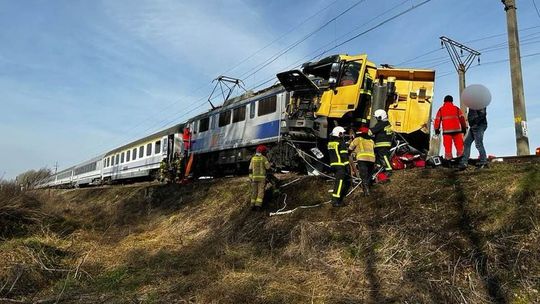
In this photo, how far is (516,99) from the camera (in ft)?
40.3

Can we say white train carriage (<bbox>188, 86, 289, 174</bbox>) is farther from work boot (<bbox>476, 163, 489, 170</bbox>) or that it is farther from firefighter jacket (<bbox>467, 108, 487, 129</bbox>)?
work boot (<bbox>476, 163, 489, 170</bbox>)

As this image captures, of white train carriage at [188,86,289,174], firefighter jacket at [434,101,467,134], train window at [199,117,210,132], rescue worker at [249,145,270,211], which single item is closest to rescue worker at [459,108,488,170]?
firefighter jacket at [434,101,467,134]

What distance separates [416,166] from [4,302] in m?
7.50

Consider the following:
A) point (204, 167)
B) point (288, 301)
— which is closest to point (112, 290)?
point (288, 301)

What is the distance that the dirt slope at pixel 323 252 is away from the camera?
4828 mm

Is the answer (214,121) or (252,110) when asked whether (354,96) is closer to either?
(252,110)

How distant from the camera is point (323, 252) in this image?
6305 millimetres

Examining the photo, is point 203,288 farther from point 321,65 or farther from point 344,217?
point 321,65

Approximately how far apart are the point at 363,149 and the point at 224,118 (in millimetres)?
9764

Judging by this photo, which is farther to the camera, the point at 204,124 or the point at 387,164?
the point at 204,124

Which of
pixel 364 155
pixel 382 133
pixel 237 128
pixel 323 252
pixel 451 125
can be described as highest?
pixel 237 128

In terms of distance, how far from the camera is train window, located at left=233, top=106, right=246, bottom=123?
15549 millimetres

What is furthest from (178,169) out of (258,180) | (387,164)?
(387,164)

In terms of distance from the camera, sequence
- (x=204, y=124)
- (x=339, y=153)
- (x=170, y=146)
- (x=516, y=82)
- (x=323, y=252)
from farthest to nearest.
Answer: (x=170, y=146) → (x=204, y=124) → (x=516, y=82) → (x=339, y=153) → (x=323, y=252)
